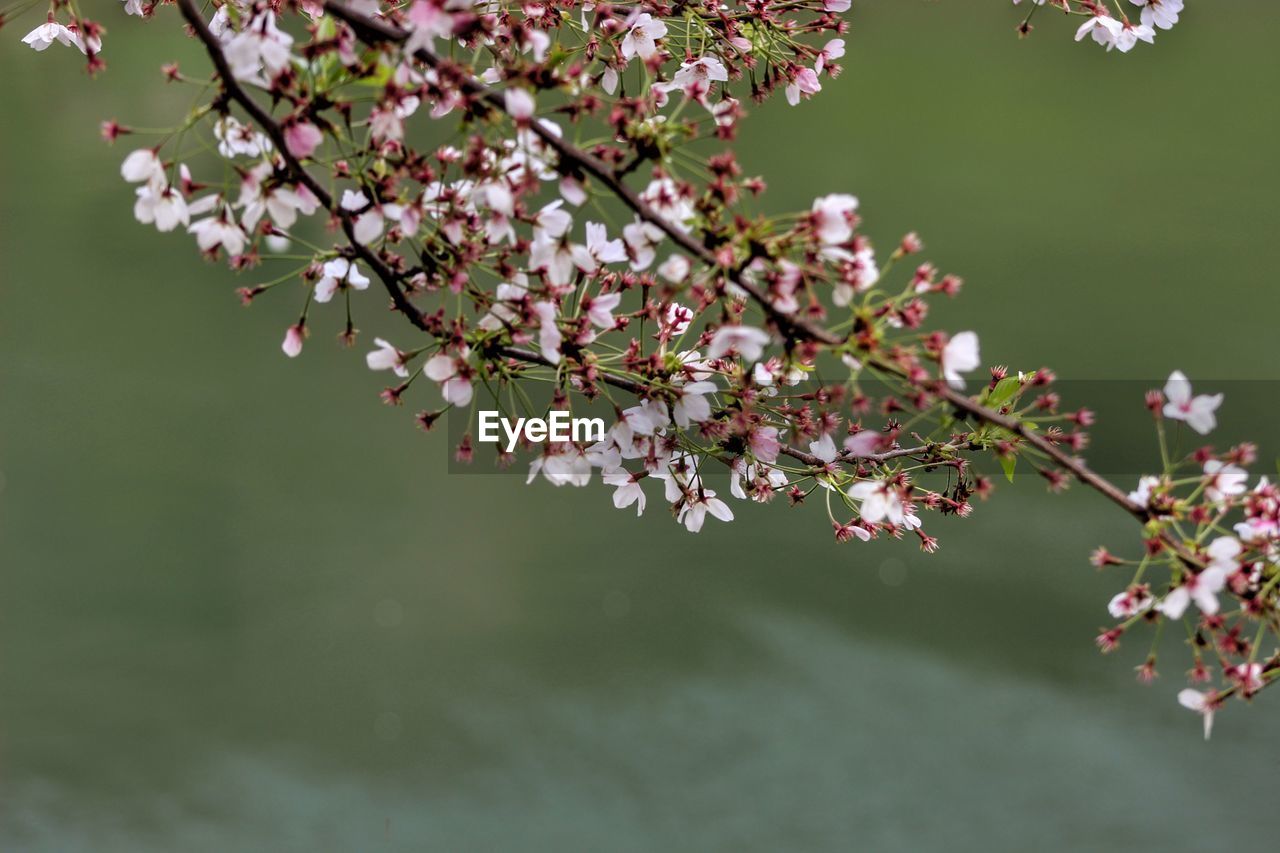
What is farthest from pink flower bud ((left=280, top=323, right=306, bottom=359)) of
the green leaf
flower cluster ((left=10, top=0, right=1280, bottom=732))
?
the green leaf

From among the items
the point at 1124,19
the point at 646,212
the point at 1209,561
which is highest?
the point at 1124,19

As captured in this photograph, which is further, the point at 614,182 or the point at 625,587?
the point at 625,587

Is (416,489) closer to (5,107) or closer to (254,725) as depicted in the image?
(254,725)

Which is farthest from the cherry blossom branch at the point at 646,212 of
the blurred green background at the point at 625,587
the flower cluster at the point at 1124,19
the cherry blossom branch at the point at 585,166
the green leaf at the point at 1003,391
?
the blurred green background at the point at 625,587

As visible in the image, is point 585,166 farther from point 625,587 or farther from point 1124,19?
point 625,587

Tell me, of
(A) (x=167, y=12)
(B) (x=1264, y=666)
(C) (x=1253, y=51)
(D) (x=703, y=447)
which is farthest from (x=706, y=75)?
(A) (x=167, y=12)

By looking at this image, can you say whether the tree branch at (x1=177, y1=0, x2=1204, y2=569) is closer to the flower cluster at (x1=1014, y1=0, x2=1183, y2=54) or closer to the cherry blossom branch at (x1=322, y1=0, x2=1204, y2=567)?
the cherry blossom branch at (x1=322, y1=0, x2=1204, y2=567)

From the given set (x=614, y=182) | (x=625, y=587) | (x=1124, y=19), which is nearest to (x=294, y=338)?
(x=614, y=182)

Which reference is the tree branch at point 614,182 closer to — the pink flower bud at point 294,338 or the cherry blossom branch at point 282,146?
the cherry blossom branch at point 282,146
